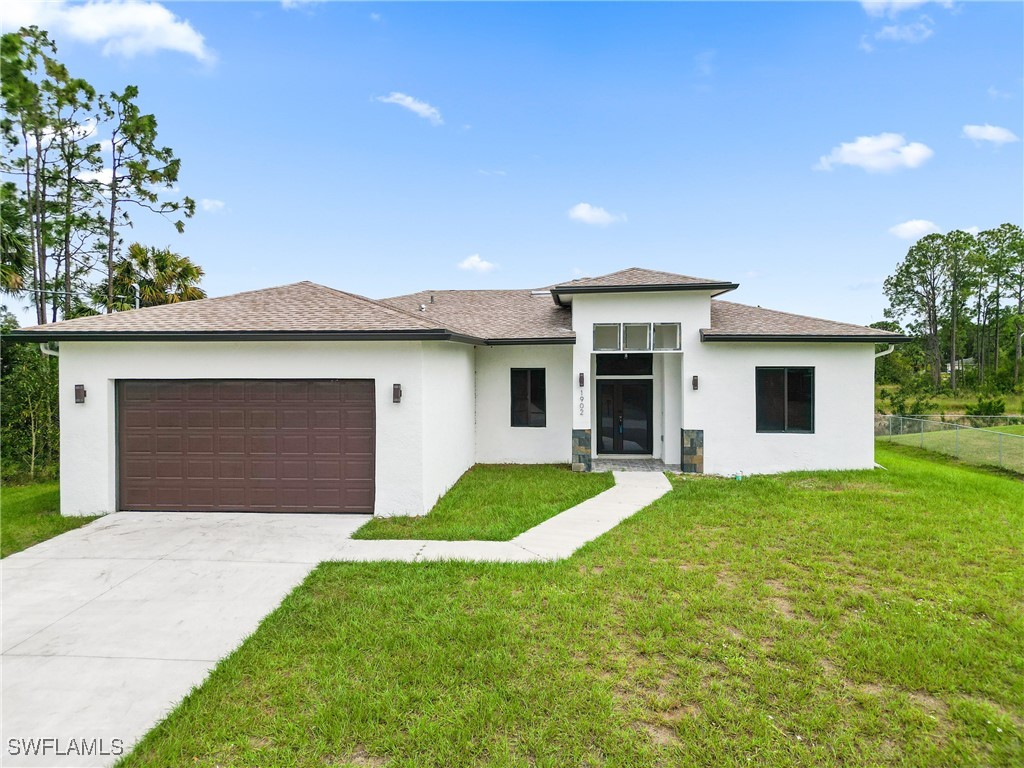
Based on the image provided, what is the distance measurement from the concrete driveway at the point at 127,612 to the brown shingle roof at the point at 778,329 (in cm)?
899

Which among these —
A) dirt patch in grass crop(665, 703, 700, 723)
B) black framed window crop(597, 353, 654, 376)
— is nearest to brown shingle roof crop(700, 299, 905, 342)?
black framed window crop(597, 353, 654, 376)

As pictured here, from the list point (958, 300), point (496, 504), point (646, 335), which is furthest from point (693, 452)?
point (958, 300)

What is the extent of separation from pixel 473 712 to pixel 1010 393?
4457cm

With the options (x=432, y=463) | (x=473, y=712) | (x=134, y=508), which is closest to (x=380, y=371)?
(x=432, y=463)

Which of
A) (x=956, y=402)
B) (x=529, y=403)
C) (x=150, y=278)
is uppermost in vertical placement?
(x=150, y=278)

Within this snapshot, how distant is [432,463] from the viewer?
28.1 feet

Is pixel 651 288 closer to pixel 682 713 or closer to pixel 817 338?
pixel 817 338

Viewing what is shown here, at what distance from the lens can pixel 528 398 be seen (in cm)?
→ 1278

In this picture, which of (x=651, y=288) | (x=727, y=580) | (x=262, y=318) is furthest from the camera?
(x=651, y=288)

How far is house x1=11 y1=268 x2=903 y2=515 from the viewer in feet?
26.5

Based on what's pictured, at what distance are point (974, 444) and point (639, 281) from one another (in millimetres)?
11700

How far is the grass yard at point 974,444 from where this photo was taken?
41.2 ft

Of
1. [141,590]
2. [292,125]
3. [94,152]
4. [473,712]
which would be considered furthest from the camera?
[94,152]

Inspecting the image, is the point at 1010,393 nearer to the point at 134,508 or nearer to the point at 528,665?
the point at 528,665
